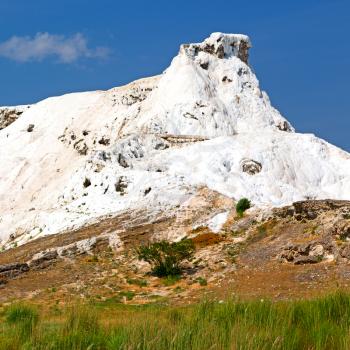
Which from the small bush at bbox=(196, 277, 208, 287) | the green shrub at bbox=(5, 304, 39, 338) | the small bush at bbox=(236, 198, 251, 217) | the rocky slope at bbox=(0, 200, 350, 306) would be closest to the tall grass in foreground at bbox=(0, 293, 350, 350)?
the green shrub at bbox=(5, 304, 39, 338)

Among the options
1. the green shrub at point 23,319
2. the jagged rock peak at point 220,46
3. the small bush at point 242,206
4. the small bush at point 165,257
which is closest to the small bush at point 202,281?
the small bush at point 165,257

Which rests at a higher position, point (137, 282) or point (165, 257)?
point (165, 257)

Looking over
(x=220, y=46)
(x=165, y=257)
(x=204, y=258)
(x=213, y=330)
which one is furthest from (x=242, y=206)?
(x=220, y=46)

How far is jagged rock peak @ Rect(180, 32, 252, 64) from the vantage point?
176ft

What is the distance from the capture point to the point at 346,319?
7223mm

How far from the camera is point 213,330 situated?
6066mm

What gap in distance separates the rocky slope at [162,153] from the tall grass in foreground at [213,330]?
21.9m

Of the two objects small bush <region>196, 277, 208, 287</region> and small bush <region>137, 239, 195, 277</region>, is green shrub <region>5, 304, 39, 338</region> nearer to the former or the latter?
small bush <region>196, 277, 208, 287</region>

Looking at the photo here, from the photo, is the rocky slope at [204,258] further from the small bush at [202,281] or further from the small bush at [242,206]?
the small bush at [242,206]

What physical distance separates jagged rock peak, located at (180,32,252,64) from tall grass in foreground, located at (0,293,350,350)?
47.4 meters

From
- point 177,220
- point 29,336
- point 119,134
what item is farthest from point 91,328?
point 119,134

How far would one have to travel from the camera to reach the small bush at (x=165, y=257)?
81.3ft

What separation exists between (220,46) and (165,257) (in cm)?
3314

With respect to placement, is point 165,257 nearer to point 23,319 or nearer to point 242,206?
point 242,206
